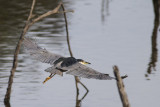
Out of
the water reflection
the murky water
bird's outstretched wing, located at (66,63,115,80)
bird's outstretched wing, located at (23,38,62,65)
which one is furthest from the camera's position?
the water reflection

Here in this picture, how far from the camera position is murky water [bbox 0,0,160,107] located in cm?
1020

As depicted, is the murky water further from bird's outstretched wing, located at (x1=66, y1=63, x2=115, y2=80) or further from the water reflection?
bird's outstretched wing, located at (x1=66, y1=63, x2=115, y2=80)

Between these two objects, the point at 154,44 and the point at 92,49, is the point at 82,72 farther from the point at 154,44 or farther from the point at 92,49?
the point at 154,44

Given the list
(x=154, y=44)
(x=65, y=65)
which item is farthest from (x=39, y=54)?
(x=154, y=44)

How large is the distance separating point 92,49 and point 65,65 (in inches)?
182

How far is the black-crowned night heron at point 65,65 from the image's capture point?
8.28 meters

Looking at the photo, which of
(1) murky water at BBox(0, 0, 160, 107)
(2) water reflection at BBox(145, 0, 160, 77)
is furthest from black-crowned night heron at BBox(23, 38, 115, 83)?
(2) water reflection at BBox(145, 0, 160, 77)

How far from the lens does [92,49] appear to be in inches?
526

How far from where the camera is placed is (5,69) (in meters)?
11.6

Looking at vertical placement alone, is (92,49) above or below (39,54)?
below

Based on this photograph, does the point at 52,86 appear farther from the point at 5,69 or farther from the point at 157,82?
the point at 157,82

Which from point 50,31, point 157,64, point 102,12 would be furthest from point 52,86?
point 102,12

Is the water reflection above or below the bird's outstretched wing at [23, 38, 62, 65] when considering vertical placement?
below

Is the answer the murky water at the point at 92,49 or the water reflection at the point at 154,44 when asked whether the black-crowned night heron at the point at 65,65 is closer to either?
the murky water at the point at 92,49
